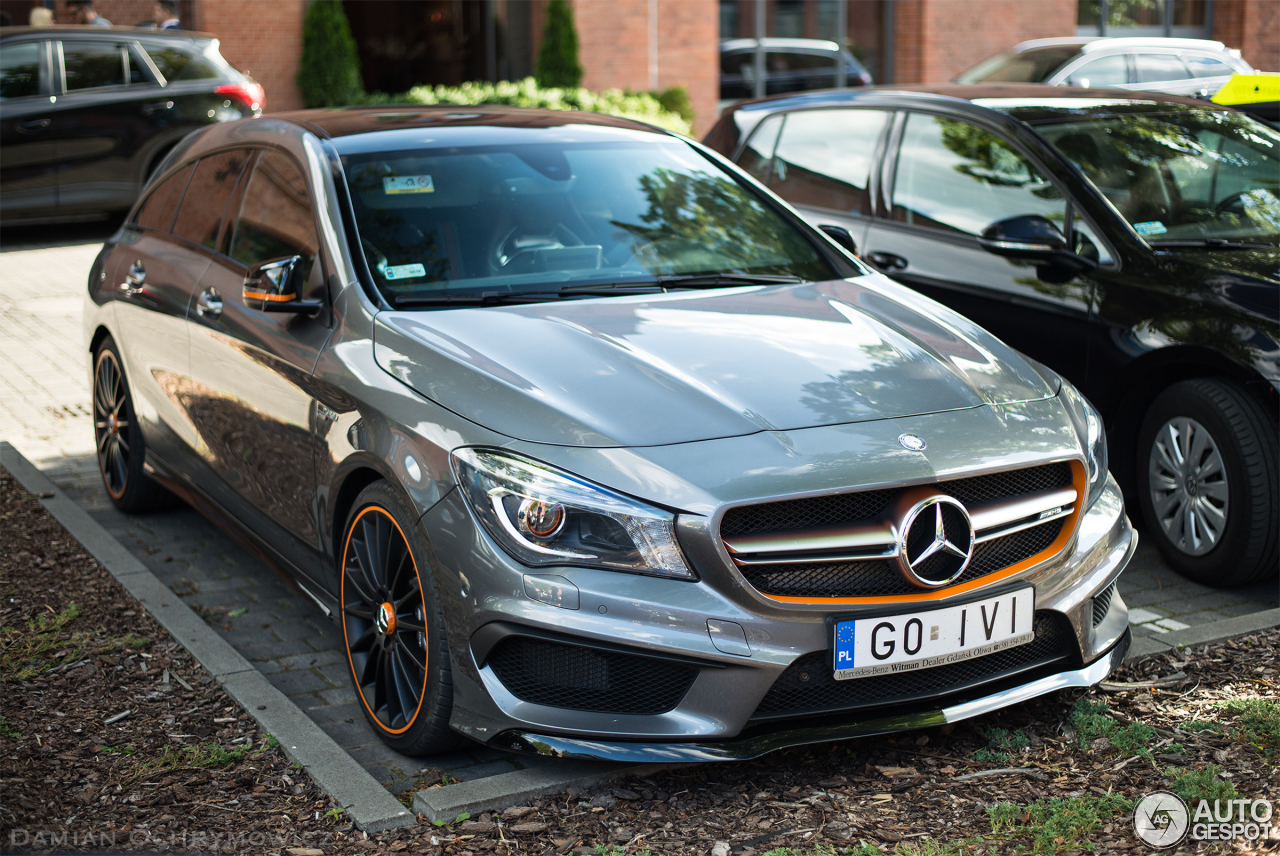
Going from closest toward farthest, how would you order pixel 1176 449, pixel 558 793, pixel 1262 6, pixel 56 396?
pixel 558 793 → pixel 1176 449 → pixel 56 396 → pixel 1262 6

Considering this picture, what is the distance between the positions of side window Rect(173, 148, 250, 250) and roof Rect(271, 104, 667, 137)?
0.95ft

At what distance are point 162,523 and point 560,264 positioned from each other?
265 centimetres

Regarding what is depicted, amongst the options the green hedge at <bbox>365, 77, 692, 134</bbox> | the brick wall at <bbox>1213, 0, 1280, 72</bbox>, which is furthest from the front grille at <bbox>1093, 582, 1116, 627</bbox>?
the brick wall at <bbox>1213, 0, 1280, 72</bbox>

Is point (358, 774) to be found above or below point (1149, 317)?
below

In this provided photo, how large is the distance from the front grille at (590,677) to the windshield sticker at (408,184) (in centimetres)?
178

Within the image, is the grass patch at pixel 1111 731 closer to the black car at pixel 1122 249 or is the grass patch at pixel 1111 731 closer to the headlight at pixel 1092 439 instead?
the headlight at pixel 1092 439

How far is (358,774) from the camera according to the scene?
3424 mm

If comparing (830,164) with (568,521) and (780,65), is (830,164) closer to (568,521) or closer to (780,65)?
(568,521)

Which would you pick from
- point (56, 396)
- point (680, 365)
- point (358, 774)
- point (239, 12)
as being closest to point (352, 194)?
point (680, 365)

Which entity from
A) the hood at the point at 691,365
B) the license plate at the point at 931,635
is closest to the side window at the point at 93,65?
the hood at the point at 691,365

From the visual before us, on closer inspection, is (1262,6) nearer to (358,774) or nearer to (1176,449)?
(1176,449)

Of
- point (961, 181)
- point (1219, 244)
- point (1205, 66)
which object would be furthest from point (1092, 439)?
point (1205, 66)

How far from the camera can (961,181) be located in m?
5.93

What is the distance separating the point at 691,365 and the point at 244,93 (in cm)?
1214
